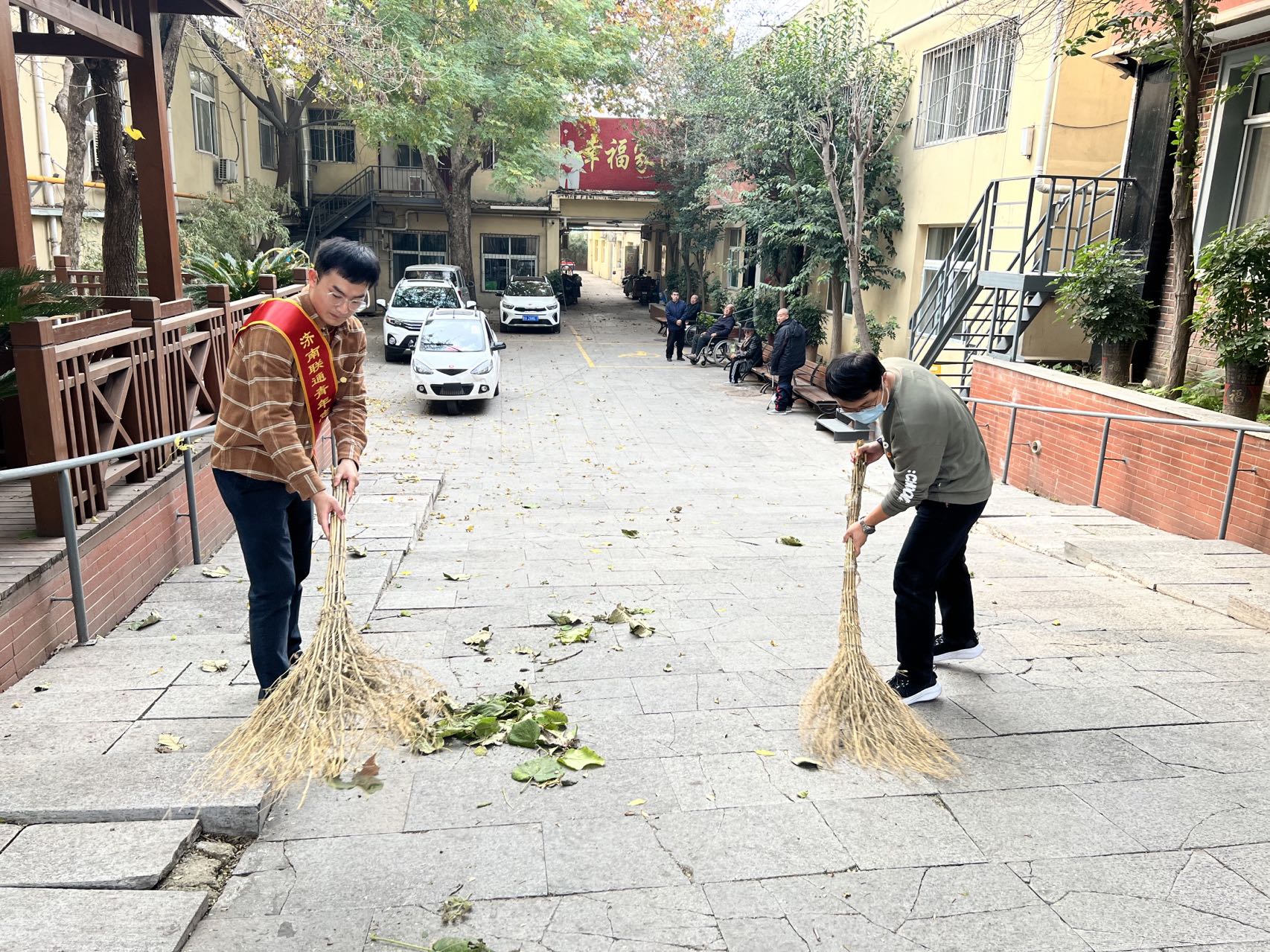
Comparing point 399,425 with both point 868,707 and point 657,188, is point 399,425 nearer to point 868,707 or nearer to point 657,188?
point 868,707

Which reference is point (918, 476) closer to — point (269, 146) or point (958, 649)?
point (958, 649)

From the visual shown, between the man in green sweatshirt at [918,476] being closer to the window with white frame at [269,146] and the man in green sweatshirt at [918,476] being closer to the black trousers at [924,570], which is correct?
the black trousers at [924,570]

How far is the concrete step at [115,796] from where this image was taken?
2.87 metres

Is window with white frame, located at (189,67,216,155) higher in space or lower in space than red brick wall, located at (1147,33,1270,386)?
higher

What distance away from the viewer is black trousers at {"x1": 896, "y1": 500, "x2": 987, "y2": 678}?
391cm

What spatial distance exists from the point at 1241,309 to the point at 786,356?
9.39 meters

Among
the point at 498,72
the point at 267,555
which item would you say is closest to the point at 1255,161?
the point at 267,555

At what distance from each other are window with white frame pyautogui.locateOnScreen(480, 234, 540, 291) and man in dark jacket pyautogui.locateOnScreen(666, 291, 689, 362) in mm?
11307

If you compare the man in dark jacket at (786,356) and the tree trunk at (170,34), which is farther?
the man in dark jacket at (786,356)

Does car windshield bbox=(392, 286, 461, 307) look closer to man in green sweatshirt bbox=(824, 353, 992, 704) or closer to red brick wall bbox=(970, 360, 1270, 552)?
red brick wall bbox=(970, 360, 1270, 552)

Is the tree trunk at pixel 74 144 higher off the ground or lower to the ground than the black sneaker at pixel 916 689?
higher

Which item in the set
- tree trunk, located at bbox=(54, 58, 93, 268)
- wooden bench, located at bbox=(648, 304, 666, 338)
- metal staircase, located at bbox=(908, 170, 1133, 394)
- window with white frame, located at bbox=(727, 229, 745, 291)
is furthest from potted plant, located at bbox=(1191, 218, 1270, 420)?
wooden bench, located at bbox=(648, 304, 666, 338)

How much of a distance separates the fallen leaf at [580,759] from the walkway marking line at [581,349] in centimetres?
1805

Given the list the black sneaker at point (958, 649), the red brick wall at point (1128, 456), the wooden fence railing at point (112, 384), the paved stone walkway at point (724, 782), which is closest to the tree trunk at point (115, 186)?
the wooden fence railing at point (112, 384)
